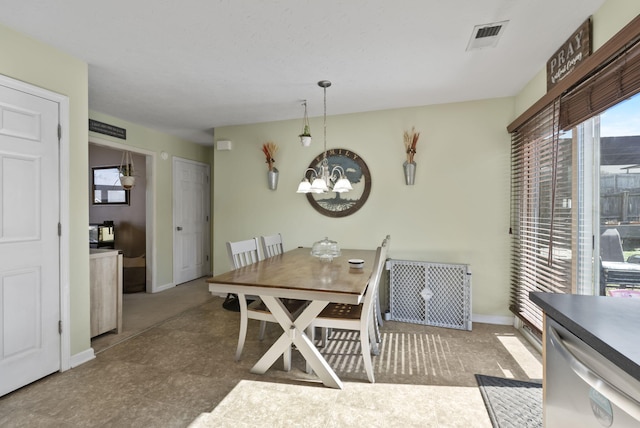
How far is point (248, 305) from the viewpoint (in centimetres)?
243

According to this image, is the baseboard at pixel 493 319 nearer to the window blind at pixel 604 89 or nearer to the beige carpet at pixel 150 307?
the window blind at pixel 604 89

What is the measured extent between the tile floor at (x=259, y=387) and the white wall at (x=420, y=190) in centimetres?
93

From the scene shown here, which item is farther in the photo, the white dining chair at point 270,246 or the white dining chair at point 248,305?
the white dining chair at point 270,246

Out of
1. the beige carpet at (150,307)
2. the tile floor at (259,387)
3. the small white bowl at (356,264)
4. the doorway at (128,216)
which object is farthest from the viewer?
the doorway at (128,216)

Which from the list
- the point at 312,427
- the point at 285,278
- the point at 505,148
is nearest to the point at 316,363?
the point at 312,427

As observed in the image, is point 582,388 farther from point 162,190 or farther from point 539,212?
point 162,190

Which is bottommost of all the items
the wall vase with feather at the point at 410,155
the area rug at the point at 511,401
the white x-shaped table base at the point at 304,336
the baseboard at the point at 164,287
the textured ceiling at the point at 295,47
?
the area rug at the point at 511,401

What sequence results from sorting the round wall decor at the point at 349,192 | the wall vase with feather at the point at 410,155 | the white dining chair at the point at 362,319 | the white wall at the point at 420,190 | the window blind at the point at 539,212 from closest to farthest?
the white dining chair at the point at 362,319 → the window blind at the point at 539,212 → the white wall at the point at 420,190 → the wall vase with feather at the point at 410,155 → the round wall decor at the point at 349,192

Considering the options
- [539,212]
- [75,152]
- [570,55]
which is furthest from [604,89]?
[75,152]

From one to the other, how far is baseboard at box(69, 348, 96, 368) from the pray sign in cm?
408

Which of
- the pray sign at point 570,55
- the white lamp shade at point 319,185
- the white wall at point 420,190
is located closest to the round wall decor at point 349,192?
the white wall at point 420,190

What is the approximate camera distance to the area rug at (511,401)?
172 cm

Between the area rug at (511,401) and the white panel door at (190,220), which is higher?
the white panel door at (190,220)

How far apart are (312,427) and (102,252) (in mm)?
2450
